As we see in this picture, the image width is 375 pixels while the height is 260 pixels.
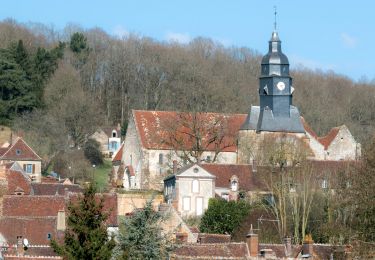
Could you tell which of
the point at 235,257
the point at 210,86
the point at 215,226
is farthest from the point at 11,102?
the point at 235,257

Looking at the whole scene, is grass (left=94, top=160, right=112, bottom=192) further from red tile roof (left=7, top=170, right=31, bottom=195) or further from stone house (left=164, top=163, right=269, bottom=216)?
red tile roof (left=7, top=170, right=31, bottom=195)

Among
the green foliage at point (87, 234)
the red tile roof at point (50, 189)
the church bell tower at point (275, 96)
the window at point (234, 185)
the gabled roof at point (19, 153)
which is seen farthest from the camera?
the gabled roof at point (19, 153)

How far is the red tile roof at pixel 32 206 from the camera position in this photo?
47656 mm

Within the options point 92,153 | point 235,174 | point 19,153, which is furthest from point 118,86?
point 235,174

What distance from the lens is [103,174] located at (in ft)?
266

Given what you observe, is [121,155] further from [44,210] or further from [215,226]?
[44,210]

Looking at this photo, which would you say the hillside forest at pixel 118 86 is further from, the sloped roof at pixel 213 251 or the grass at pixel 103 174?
the sloped roof at pixel 213 251

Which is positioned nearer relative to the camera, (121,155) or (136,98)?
(121,155)

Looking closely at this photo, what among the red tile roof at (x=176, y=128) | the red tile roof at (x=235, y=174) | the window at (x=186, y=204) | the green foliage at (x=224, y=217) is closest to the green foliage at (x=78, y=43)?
the red tile roof at (x=176, y=128)

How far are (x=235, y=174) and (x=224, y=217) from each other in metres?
8.27

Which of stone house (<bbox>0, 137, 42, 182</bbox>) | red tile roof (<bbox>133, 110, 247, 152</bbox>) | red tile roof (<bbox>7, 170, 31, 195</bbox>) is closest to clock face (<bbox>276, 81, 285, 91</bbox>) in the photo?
red tile roof (<bbox>133, 110, 247, 152</bbox>)

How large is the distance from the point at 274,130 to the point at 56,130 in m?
17.9

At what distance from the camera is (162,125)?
7450cm

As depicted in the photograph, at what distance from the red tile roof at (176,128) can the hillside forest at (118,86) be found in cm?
870
